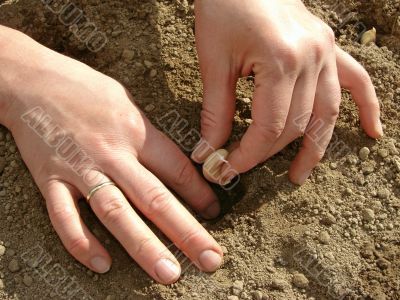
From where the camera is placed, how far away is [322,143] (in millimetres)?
1812

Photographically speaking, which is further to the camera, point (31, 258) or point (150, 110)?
point (150, 110)

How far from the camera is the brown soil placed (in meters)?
1.72

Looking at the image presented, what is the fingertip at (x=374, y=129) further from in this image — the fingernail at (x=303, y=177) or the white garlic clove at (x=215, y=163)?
the white garlic clove at (x=215, y=163)

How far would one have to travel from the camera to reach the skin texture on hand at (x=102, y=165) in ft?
5.54

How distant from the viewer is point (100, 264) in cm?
168

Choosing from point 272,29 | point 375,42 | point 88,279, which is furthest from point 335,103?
point 88,279

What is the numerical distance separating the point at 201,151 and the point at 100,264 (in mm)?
472

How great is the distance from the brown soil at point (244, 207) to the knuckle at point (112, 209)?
4.2 inches

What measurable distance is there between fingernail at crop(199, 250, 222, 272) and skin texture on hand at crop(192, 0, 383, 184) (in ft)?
0.90

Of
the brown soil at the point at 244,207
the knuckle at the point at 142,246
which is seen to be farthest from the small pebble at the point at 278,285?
the knuckle at the point at 142,246

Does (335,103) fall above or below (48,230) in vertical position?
above

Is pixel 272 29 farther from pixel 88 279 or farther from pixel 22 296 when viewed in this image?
pixel 22 296

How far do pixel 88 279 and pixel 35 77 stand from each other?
703mm

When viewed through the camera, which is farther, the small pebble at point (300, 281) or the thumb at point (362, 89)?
the thumb at point (362, 89)
